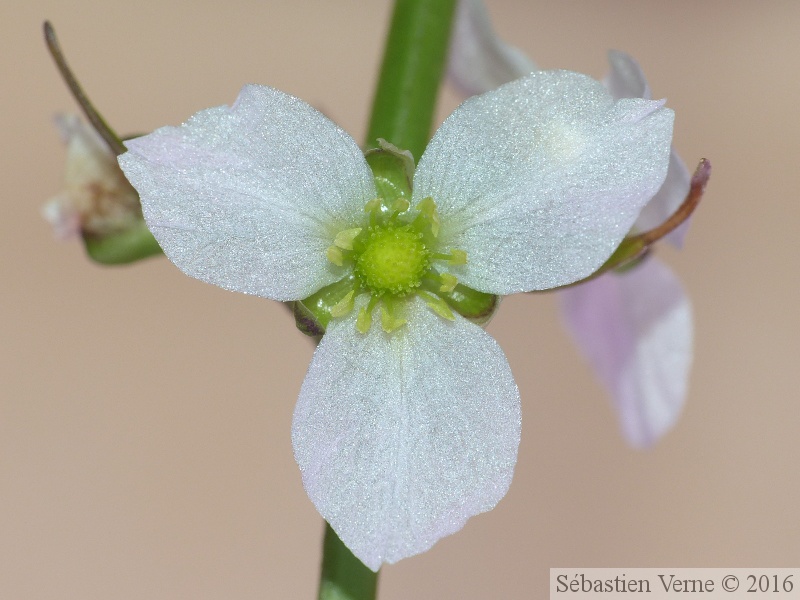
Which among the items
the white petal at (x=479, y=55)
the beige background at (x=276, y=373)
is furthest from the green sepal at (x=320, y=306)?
the beige background at (x=276, y=373)

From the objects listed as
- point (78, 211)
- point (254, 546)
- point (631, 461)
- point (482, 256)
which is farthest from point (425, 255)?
point (631, 461)

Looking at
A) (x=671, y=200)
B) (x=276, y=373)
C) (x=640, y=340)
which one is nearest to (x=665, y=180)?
(x=671, y=200)

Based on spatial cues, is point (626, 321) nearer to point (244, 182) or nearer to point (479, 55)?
point (479, 55)

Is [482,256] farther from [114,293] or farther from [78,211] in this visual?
[114,293]

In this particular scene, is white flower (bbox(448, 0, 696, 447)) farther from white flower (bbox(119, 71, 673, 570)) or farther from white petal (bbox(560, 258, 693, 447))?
white flower (bbox(119, 71, 673, 570))

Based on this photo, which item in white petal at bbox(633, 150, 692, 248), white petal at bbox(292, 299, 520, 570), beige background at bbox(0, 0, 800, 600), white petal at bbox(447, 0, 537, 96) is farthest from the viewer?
beige background at bbox(0, 0, 800, 600)

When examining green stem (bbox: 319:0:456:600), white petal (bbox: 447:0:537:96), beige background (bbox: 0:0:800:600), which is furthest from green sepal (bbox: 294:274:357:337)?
beige background (bbox: 0:0:800:600)
